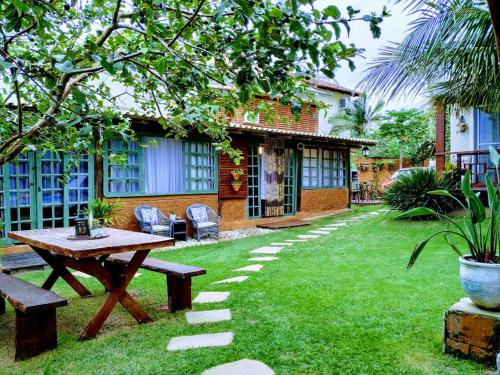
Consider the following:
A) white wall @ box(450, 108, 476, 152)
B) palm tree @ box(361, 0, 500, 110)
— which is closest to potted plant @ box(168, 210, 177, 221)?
palm tree @ box(361, 0, 500, 110)

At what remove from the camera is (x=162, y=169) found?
8.95m

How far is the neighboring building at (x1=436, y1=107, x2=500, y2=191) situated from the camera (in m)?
10.4

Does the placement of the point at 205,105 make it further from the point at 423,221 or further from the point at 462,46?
the point at 423,221

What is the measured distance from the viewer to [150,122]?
8.24m

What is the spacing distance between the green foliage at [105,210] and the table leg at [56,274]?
269 centimetres

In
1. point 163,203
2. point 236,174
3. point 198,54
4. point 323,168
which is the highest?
point 198,54

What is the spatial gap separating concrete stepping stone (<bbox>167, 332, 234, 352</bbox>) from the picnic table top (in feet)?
2.62

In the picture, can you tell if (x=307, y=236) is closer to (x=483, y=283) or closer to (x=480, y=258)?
(x=480, y=258)

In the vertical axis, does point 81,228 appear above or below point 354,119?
below

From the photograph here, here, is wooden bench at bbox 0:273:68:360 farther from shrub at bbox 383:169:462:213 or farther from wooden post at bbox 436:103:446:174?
wooden post at bbox 436:103:446:174

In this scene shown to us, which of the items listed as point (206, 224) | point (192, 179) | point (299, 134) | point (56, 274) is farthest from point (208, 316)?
point (299, 134)

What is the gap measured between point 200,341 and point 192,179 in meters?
6.56

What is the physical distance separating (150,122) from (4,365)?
5.96 metres

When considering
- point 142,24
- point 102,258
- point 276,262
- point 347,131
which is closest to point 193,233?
point 276,262
